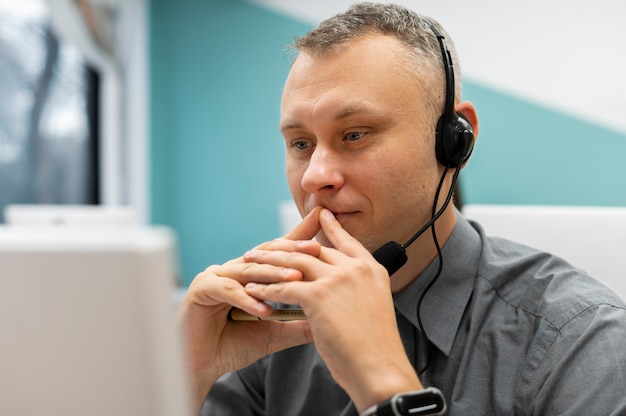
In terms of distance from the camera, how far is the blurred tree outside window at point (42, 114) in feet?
9.55

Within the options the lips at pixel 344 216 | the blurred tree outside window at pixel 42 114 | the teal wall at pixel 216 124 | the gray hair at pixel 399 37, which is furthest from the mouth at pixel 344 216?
the teal wall at pixel 216 124

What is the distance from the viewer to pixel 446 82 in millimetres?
1098

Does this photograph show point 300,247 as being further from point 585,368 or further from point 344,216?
point 585,368

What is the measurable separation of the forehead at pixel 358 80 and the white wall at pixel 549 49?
1.84m

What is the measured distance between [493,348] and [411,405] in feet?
0.98

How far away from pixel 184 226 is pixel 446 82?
10.9 feet

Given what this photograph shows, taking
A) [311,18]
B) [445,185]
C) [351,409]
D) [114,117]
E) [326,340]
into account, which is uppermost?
[311,18]

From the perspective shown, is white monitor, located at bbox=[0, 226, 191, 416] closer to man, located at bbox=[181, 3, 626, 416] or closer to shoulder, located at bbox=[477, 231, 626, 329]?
man, located at bbox=[181, 3, 626, 416]

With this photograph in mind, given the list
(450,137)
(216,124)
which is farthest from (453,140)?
(216,124)

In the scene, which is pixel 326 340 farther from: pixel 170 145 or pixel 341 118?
pixel 170 145

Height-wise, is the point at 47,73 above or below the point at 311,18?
below

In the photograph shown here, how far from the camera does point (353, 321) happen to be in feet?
2.49

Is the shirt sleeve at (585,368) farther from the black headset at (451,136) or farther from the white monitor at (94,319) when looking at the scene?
the white monitor at (94,319)

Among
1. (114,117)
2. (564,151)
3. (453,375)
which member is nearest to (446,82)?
(453,375)
